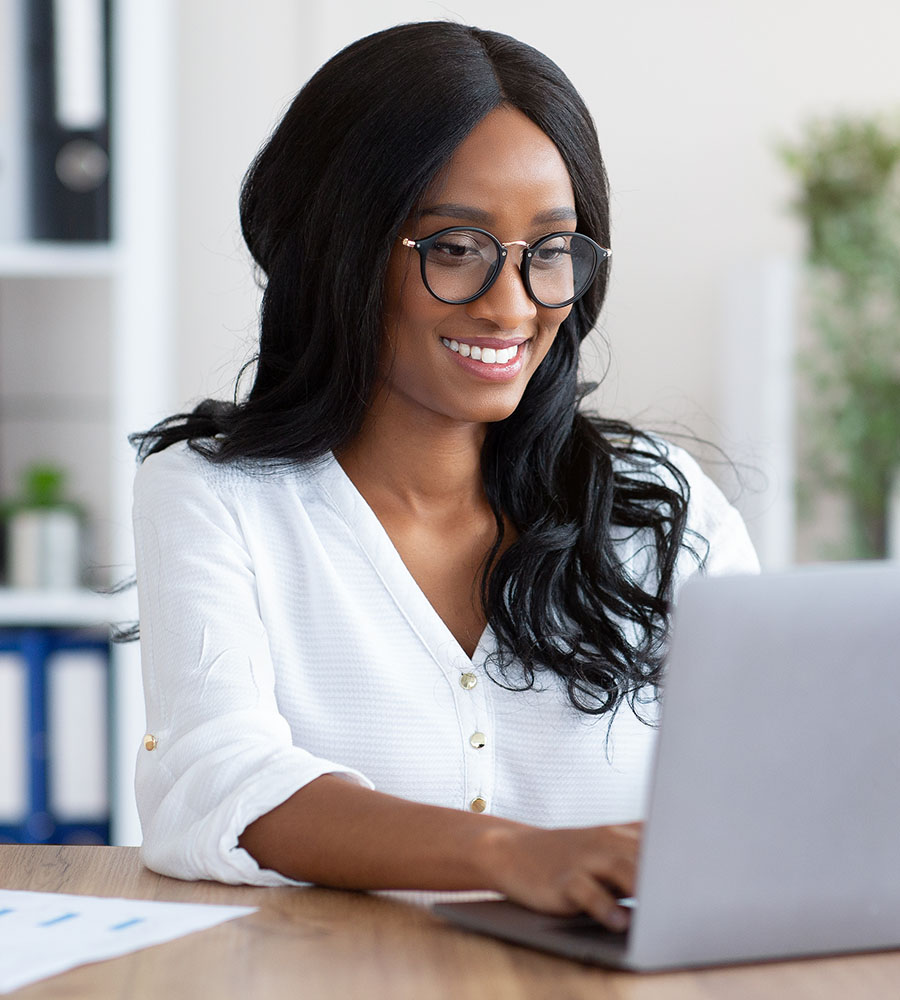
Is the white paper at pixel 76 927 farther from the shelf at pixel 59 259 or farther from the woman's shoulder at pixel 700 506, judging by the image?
the shelf at pixel 59 259

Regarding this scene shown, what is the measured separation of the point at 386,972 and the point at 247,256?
233 centimetres

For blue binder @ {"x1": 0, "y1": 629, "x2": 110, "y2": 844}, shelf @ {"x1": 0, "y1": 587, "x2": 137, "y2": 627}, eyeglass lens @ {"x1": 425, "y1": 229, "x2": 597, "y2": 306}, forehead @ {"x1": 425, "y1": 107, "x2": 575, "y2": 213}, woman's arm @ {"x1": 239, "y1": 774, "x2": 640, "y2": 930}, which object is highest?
forehead @ {"x1": 425, "y1": 107, "x2": 575, "y2": 213}

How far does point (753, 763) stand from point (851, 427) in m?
2.53

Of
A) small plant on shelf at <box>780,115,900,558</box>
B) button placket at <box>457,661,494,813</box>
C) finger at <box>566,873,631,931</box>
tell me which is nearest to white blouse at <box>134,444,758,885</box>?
button placket at <box>457,661,494,813</box>

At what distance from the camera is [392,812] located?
1.05 m

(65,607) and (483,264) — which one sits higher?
(483,264)

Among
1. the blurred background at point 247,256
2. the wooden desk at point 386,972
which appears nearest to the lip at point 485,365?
the wooden desk at point 386,972

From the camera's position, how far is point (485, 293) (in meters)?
1.39

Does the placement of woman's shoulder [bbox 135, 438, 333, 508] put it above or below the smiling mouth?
below

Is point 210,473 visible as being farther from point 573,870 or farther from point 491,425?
point 573,870

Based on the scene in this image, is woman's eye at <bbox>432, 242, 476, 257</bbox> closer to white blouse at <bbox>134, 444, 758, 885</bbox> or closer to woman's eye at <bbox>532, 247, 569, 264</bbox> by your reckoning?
woman's eye at <bbox>532, 247, 569, 264</bbox>

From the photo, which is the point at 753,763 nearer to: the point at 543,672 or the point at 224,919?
the point at 224,919

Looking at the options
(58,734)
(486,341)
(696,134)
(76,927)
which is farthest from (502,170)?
(696,134)

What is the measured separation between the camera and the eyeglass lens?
1.38m
